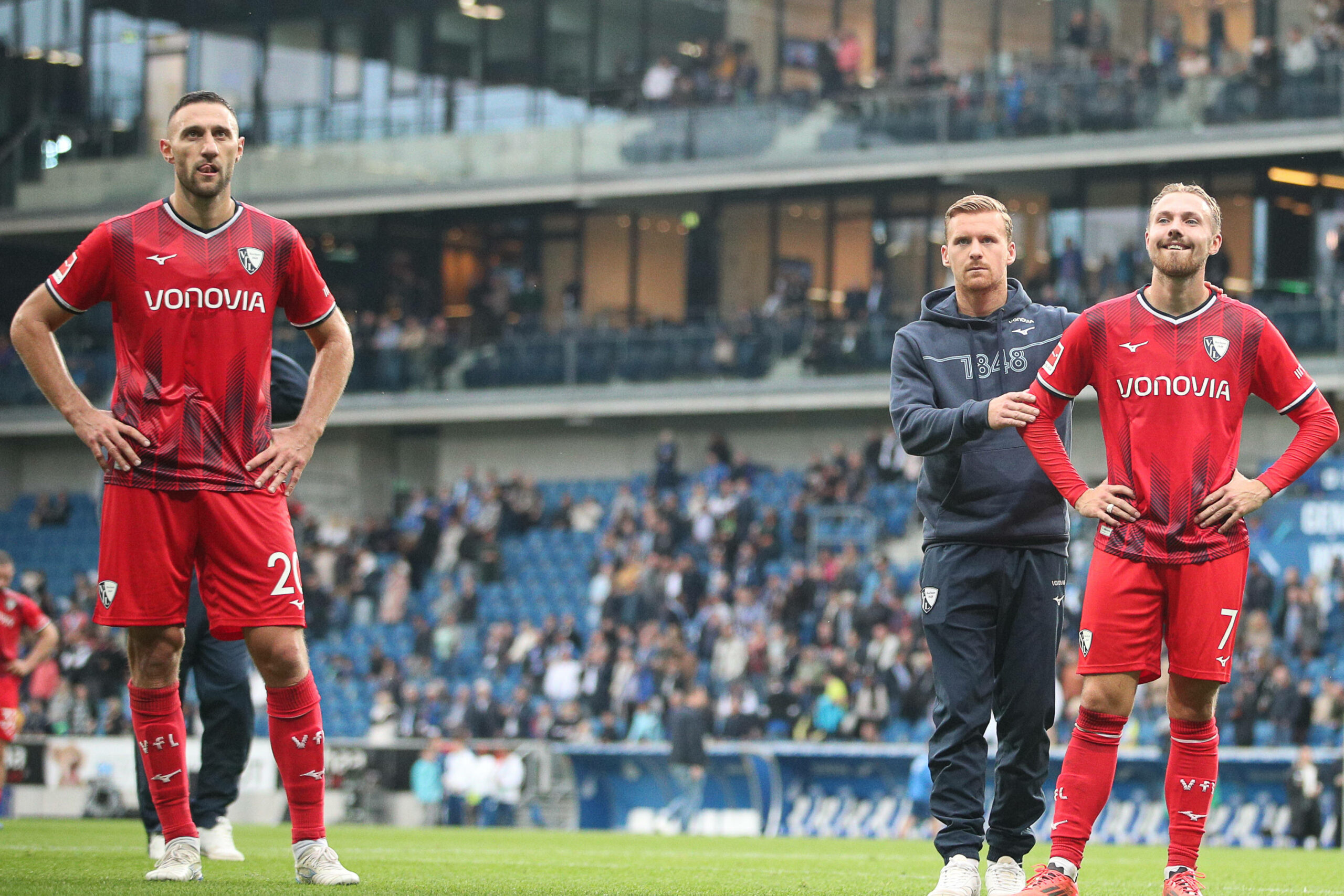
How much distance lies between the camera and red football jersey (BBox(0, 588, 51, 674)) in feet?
42.6

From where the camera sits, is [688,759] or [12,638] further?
[688,759]

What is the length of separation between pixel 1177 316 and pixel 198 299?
346 cm

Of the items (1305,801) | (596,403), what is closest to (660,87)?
(596,403)

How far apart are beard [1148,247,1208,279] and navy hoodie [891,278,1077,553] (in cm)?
49

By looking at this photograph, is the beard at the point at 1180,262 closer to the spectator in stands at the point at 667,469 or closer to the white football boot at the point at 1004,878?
the white football boot at the point at 1004,878

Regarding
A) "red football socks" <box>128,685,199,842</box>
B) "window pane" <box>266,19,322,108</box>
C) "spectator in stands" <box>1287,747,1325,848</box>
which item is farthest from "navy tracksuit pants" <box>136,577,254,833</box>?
"window pane" <box>266,19,322,108</box>

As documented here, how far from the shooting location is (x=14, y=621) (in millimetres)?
13109

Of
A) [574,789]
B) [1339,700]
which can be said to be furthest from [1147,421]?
[574,789]

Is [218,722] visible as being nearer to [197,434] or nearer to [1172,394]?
[197,434]

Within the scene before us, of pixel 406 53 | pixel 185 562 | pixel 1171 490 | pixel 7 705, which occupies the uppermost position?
pixel 406 53

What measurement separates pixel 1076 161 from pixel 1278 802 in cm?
1439

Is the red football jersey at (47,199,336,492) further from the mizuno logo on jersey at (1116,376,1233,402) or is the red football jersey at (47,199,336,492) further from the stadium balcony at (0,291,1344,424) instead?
the stadium balcony at (0,291,1344,424)

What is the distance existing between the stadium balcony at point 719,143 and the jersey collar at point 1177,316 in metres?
23.1

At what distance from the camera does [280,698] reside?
6.68 meters
